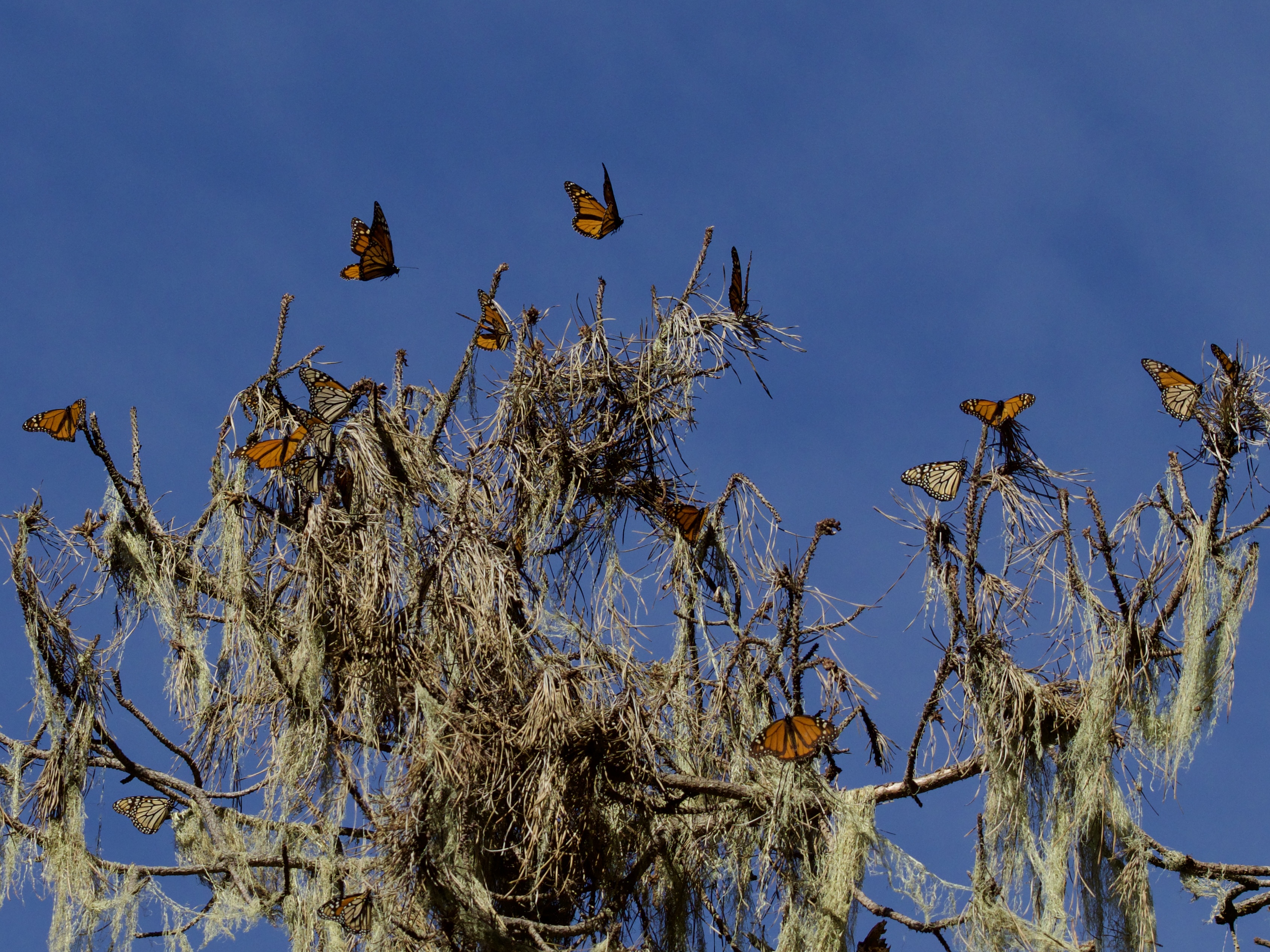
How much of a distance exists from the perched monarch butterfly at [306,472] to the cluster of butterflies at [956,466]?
5.96 feet

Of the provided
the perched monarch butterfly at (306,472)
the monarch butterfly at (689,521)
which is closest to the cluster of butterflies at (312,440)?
the perched monarch butterfly at (306,472)

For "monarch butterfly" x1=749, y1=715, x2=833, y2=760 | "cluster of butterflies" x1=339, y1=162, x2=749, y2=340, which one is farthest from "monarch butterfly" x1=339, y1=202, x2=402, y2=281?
"monarch butterfly" x1=749, y1=715, x2=833, y2=760

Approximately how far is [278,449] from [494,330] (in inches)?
31.6

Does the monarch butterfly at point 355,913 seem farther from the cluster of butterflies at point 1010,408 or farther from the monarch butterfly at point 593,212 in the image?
the monarch butterfly at point 593,212

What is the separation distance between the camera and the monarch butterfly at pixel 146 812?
4.77m

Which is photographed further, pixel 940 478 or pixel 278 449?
pixel 278 449

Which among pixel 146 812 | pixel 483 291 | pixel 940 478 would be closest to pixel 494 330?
pixel 483 291

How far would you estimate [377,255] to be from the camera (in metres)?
5.03

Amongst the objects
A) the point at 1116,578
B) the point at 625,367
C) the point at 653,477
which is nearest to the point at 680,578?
the point at 653,477

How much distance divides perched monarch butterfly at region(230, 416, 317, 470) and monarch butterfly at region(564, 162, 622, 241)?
1.38m

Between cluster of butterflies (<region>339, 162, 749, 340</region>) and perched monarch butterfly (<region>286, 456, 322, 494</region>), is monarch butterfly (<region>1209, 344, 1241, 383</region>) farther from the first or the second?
perched monarch butterfly (<region>286, 456, 322, 494</region>)

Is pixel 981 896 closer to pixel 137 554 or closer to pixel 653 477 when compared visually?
pixel 653 477

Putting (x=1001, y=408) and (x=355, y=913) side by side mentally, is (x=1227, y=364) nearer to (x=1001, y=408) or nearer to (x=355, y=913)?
(x=1001, y=408)

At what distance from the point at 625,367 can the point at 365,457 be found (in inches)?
36.2
